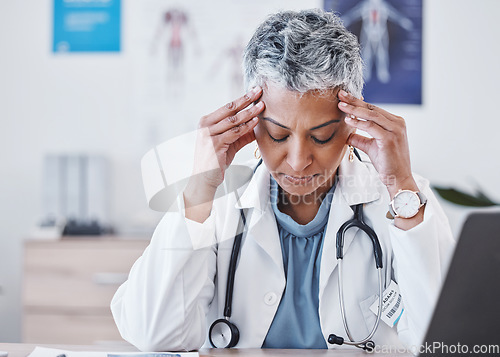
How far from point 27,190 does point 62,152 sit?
0.31m

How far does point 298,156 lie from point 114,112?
198 cm

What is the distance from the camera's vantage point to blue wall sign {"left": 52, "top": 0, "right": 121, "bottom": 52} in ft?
10.1

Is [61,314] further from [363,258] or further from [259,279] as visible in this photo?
[363,258]

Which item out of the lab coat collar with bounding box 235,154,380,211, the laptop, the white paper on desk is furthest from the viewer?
the lab coat collar with bounding box 235,154,380,211

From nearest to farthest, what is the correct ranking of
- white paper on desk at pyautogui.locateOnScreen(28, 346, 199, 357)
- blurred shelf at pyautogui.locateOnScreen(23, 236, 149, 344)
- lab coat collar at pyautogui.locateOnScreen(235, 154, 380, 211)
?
white paper on desk at pyautogui.locateOnScreen(28, 346, 199, 357)
lab coat collar at pyautogui.locateOnScreen(235, 154, 380, 211)
blurred shelf at pyautogui.locateOnScreen(23, 236, 149, 344)

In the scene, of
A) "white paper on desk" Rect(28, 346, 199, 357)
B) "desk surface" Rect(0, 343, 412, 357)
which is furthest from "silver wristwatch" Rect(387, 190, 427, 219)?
"white paper on desk" Rect(28, 346, 199, 357)

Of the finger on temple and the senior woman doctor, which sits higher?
the finger on temple

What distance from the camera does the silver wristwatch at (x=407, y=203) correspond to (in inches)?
51.9

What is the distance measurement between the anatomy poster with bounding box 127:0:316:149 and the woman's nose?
175 cm

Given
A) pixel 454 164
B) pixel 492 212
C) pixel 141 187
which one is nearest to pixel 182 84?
pixel 141 187

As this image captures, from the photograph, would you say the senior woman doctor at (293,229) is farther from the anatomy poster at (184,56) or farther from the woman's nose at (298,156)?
the anatomy poster at (184,56)

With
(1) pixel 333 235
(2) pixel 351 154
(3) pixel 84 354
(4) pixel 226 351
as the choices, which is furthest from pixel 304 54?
(3) pixel 84 354

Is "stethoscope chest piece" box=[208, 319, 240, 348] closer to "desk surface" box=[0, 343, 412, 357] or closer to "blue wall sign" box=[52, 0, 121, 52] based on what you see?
"desk surface" box=[0, 343, 412, 357]

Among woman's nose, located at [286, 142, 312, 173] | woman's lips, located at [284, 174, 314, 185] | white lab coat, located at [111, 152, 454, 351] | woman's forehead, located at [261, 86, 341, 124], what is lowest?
white lab coat, located at [111, 152, 454, 351]
